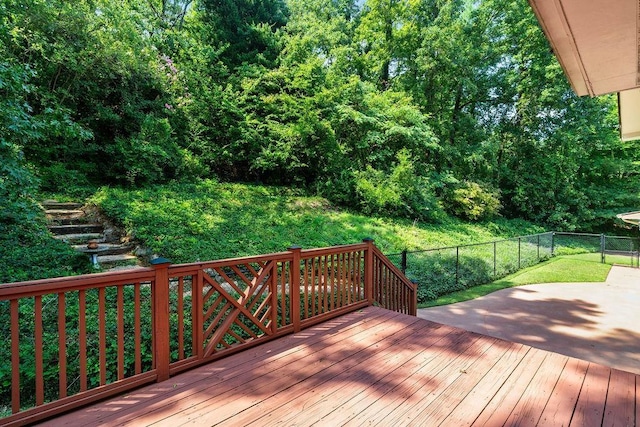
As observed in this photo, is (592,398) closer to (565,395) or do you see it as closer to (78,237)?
(565,395)

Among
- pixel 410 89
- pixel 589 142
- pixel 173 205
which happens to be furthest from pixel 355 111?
pixel 589 142

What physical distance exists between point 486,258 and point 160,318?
879 centimetres

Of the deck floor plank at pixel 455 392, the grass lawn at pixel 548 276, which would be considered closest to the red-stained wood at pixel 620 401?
the deck floor plank at pixel 455 392

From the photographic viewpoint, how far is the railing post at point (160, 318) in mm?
2400

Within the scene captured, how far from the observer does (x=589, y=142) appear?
50.2 ft

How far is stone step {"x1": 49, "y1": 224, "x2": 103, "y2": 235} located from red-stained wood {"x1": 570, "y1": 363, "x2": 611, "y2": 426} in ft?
23.0

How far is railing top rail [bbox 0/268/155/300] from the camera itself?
180 centimetres

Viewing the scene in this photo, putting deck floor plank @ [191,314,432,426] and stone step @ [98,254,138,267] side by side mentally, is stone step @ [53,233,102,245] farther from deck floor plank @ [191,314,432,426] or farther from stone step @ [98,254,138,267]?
deck floor plank @ [191,314,432,426]

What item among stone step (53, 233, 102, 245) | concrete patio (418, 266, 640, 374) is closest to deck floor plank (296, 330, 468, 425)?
concrete patio (418, 266, 640, 374)

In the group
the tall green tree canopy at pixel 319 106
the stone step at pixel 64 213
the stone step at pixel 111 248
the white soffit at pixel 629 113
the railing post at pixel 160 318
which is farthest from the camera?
the tall green tree canopy at pixel 319 106

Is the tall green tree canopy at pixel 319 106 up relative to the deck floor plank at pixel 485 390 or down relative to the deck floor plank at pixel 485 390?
up

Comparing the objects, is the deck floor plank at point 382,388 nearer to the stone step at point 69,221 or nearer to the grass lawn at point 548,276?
the grass lawn at point 548,276

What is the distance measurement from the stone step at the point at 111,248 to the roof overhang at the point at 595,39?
6126 mm

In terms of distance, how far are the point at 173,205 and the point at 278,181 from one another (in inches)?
190
